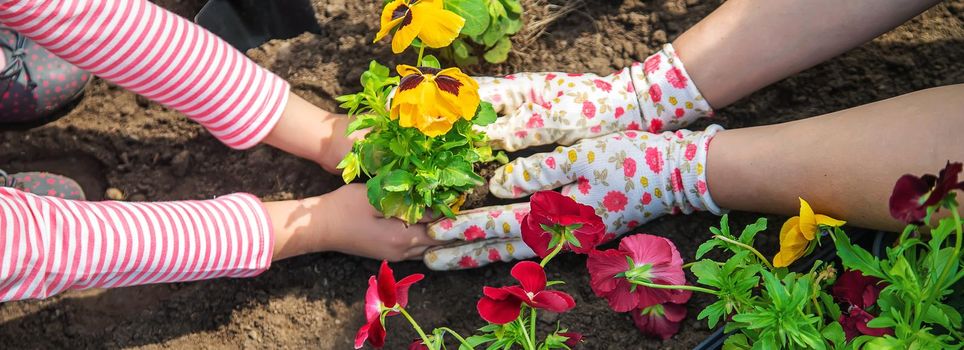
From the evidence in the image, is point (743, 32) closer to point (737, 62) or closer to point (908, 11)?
point (737, 62)

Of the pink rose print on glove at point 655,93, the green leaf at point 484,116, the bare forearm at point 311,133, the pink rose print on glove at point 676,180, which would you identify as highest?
the green leaf at point 484,116

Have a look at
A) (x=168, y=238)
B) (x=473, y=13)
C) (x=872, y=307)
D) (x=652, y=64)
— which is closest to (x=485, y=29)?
(x=473, y=13)

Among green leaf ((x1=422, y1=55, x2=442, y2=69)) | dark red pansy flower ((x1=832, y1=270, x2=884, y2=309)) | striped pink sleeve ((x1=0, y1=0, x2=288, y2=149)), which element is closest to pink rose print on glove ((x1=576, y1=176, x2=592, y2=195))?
green leaf ((x1=422, y1=55, x2=442, y2=69))

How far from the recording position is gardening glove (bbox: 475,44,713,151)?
Answer: 1325 mm

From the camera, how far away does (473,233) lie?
4.34 ft

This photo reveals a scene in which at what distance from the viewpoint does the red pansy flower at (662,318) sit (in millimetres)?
1218

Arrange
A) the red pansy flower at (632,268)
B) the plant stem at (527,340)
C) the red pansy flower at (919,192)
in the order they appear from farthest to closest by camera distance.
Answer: the red pansy flower at (632,268), the plant stem at (527,340), the red pansy flower at (919,192)

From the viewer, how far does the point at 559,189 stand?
1369 millimetres

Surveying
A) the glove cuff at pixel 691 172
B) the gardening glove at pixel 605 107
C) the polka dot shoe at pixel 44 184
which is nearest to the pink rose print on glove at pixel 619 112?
the gardening glove at pixel 605 107

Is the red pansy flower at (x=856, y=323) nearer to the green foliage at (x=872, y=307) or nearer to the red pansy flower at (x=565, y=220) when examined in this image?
the green foliage at (x=872, y=307)

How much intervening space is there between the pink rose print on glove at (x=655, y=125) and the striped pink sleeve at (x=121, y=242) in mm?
666

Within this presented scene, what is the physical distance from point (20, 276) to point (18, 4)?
0.41 meters

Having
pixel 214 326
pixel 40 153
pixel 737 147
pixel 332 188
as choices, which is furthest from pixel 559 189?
pixel 40 153

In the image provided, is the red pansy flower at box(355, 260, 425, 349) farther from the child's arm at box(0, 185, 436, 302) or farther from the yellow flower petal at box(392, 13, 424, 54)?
the child's arm at box(0, 185, 436, 302)
